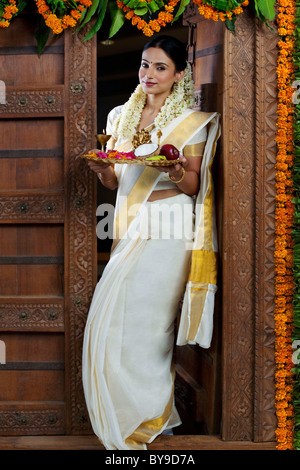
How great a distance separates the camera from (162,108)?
2.77m

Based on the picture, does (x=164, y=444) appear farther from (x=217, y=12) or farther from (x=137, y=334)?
(x=217, y=12)

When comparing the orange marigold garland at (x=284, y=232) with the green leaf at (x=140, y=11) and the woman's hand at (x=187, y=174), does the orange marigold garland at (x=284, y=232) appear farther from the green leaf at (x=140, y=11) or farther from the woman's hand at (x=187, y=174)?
the green leaf at (x=140, y=11)

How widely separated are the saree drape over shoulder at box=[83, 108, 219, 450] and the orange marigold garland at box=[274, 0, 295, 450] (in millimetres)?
302

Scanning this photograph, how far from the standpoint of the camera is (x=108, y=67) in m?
4.02

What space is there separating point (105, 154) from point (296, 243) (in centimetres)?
94

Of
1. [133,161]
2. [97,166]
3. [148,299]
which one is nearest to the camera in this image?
[133,161]

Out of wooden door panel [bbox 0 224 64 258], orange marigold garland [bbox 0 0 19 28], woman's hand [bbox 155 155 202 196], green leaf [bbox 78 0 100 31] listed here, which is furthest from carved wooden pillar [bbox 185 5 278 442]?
orange marigold garland [bbox 0 0 19 28]

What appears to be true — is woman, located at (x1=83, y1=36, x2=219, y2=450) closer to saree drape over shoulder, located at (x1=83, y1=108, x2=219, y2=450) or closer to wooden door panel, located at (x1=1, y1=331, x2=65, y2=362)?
saree drape over shoulder, located at (x1=83, y1=108, x2=219, y2=450)

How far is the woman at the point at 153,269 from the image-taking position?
261 cm

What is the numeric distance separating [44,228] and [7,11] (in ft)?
3.23

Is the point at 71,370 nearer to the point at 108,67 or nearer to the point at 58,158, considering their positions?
the point at 58,158

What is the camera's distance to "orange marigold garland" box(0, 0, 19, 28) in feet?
8.44

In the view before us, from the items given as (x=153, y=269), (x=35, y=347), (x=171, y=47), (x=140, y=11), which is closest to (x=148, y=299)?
(x=153, y=269)

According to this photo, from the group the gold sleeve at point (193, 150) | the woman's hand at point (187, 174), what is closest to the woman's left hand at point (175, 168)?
the woman's hand at point (187, 174)
